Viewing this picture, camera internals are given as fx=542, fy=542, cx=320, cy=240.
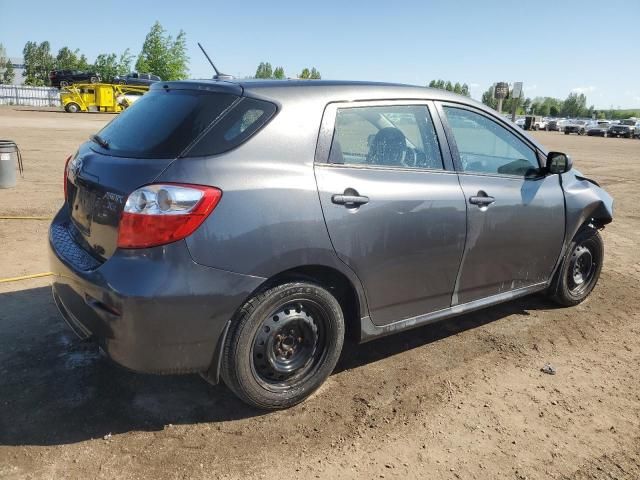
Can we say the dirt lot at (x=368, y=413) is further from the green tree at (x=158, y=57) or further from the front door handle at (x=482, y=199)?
the green tree at (x=158, y=57)

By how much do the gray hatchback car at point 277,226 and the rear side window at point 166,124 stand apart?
1 centimetres

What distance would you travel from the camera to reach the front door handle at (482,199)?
3.55 m

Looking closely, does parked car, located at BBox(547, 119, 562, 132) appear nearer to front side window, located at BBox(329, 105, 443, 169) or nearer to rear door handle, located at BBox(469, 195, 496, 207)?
rear door handle, located at BBox(469, 195, 496, 207)

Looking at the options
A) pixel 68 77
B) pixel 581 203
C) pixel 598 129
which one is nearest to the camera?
Answer: pixel 581 203

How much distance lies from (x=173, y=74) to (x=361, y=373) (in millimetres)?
64586

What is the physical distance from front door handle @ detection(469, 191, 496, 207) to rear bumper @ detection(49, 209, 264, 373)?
1621mm

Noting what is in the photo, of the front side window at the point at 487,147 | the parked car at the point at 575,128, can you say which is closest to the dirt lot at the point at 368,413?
the front side window at the point at 487,147

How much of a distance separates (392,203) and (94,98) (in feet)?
134

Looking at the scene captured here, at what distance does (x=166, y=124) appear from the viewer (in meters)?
2.86

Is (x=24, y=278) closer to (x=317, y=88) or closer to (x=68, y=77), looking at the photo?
(x=317, y=88)

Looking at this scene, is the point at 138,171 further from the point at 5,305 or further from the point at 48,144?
the point at 48,144

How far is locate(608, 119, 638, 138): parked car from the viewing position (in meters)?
55.5

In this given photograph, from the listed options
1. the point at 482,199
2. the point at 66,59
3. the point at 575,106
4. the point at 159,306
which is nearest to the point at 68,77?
the point at 66,59

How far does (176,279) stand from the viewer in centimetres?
248
